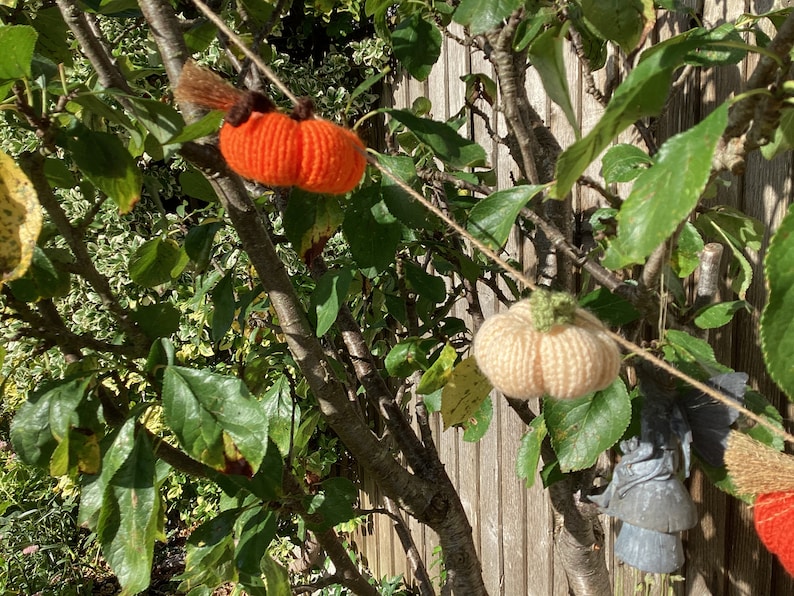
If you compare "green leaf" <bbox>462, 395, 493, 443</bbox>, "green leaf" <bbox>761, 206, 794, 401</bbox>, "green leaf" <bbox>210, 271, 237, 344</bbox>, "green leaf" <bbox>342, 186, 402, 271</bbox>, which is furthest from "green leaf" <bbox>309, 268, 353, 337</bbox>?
"green leaf" <bbox>761, 206, 794, 401</bbox>

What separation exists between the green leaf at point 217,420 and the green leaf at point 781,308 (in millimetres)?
472

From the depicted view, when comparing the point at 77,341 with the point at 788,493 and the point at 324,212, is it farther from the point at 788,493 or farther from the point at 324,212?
the point at 788,493

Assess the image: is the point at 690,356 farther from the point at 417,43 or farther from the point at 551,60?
the point at 417,43

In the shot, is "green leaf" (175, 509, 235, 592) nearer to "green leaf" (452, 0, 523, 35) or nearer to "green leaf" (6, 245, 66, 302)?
"green leaf" (6, 245, 66, 302)

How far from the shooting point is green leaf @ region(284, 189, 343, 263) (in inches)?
28.6

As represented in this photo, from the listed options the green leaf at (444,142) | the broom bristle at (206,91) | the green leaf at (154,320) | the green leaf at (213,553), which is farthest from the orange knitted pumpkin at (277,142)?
the green leaf at (213,553)

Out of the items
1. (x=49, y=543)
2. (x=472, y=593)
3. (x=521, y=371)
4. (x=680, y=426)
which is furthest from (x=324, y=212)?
(x=49, y=543)

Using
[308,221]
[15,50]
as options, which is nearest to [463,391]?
[308,221]

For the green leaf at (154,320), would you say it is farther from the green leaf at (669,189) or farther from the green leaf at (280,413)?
the green leaf at (669,189)

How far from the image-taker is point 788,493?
524 millimetres

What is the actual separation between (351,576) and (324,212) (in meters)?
0.68

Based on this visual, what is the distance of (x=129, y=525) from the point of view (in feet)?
2.08

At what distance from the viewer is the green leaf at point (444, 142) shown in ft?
2.06

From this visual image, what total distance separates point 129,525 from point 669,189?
626 millimetres
